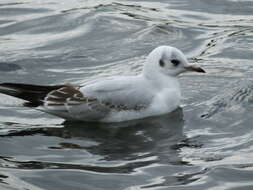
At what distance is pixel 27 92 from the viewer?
916 cm

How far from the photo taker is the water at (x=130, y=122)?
7496mm

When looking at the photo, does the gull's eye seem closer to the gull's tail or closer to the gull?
the gull

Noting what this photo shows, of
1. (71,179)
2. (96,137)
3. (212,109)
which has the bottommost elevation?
(71,179)

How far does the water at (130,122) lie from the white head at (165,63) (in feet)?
1.56

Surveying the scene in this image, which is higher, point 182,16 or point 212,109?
point 182,16

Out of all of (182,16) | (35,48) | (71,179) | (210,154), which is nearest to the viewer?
(71,179)

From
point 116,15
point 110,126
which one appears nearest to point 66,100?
point 110,126

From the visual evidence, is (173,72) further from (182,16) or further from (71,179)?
(182,16)

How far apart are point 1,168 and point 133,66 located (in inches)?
155

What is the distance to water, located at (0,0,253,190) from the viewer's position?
24.6ft

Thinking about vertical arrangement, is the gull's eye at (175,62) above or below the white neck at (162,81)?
above

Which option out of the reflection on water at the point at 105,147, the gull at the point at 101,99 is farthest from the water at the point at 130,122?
the gull at the point at 101,99

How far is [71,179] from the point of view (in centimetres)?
734

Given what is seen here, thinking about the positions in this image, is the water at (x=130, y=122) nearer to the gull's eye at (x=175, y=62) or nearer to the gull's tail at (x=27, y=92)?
the gull's tail at (x=27, y=92)
